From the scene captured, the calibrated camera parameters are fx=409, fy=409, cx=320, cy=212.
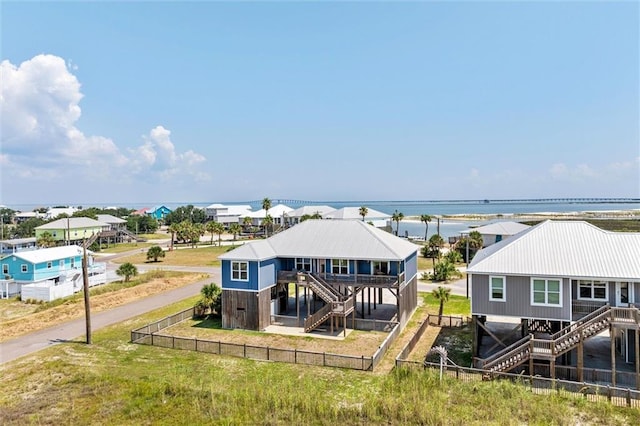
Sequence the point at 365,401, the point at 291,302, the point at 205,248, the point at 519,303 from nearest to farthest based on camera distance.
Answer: the point at 365,401 < the point at 519,303 < the point at 291,302 < the point at 205,248

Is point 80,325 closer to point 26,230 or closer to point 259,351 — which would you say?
point 259,351

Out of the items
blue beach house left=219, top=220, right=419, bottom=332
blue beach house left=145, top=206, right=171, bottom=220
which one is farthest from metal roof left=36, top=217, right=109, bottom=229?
blue beach house left=145, top=206, right=171, bottom=220

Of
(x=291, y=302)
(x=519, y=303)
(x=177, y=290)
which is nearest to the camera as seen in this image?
(x=519, y=303)

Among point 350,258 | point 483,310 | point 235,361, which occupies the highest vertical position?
point 350,258

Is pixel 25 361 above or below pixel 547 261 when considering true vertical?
below

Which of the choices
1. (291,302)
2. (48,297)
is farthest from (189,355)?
(48,297)

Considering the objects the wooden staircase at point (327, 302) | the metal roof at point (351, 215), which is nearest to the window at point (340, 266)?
the wooden staircase at point (327, 302)

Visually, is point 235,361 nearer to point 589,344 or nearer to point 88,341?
point 88,341
